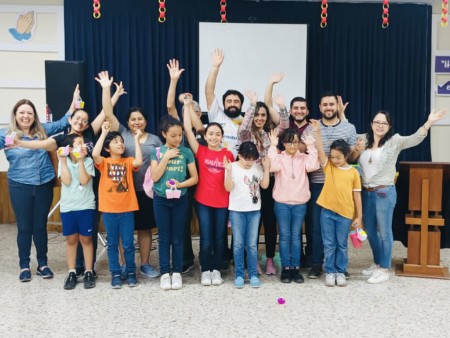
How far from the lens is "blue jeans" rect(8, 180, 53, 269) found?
329cm

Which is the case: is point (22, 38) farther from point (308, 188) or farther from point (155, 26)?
point (308, 188)

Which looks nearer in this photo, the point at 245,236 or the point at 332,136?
Answer: the point at 245,236

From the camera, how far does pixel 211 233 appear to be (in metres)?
3.27

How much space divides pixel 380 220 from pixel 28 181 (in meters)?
2.46

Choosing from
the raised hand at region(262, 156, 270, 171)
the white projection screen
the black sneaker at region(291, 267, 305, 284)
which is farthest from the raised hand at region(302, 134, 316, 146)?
the white projection screen

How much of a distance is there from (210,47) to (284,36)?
0.87m

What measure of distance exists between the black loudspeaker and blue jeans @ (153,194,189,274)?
4.74ft

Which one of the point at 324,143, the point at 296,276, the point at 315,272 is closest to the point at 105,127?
the point at 324,143

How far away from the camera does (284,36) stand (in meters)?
5.53

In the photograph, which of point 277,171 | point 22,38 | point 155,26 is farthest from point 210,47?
point 277,171

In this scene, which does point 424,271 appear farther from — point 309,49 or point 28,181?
point 309,49

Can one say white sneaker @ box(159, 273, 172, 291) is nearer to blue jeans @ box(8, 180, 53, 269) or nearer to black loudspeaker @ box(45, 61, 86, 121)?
blue jeans @ box(8, 180, 53, 269)

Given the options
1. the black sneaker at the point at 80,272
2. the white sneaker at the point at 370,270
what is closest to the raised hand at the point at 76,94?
the black sneaker at the point at 80,272

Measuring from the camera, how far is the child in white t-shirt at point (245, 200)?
10.3 feet
